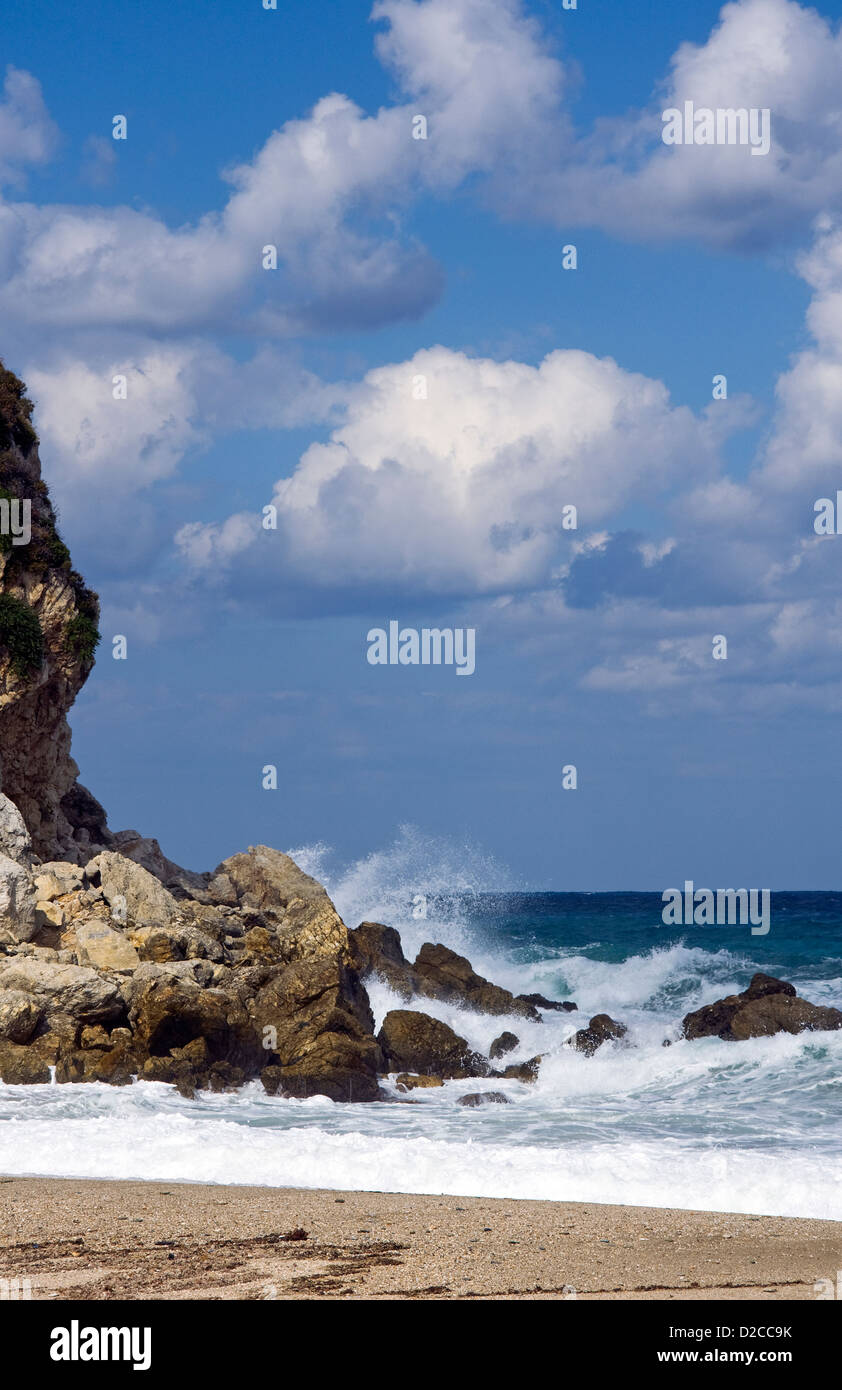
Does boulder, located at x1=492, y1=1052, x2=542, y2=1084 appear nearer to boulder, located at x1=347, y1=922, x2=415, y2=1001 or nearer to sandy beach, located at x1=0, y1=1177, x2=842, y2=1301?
boulder, located at x1=347, y1=922, x2=415, y2=1001

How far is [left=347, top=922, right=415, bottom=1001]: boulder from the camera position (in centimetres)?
2716

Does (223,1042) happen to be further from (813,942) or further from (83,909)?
(813,942)

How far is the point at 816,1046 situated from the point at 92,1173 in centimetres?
1294

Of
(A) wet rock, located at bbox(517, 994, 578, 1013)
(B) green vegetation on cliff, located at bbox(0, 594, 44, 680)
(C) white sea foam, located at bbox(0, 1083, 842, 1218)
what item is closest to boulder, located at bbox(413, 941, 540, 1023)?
(A) wet rock, located at bbox(517, 994, 578, 1013)

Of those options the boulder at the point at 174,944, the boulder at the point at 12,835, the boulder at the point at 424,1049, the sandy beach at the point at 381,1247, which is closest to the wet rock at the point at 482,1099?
the boulder at the point at 424,1049

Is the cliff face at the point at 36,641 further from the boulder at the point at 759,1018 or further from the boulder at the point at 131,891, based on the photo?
the boulder at the point at 759,1018

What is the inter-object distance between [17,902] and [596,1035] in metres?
10.6

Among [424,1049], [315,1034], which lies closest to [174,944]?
[315,1034]

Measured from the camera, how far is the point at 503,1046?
22766 mm

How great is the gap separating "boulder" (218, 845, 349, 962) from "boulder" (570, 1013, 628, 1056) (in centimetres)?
491

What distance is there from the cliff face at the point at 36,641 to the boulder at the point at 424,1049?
9291mm

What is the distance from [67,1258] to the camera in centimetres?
845

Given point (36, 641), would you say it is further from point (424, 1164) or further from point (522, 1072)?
point (424, 1164)
